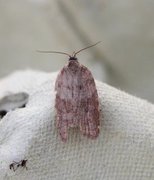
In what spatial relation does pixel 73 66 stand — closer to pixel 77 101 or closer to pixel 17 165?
pixel 77 101

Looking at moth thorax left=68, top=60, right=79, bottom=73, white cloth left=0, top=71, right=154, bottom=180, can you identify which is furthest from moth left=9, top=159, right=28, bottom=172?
moth thorax left=68, top=60, right=79, bottom=73

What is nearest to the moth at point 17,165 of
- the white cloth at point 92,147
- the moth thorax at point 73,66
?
the white cloth at point 92,147

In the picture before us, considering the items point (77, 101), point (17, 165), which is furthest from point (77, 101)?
point (17, 165)

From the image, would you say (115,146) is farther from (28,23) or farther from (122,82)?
(28,23)

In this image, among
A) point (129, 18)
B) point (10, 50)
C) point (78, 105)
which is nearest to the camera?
point (78, 105)

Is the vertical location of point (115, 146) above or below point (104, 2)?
below

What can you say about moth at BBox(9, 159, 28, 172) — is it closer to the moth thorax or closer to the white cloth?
the white cloth

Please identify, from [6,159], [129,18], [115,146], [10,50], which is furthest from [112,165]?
[10,50]
